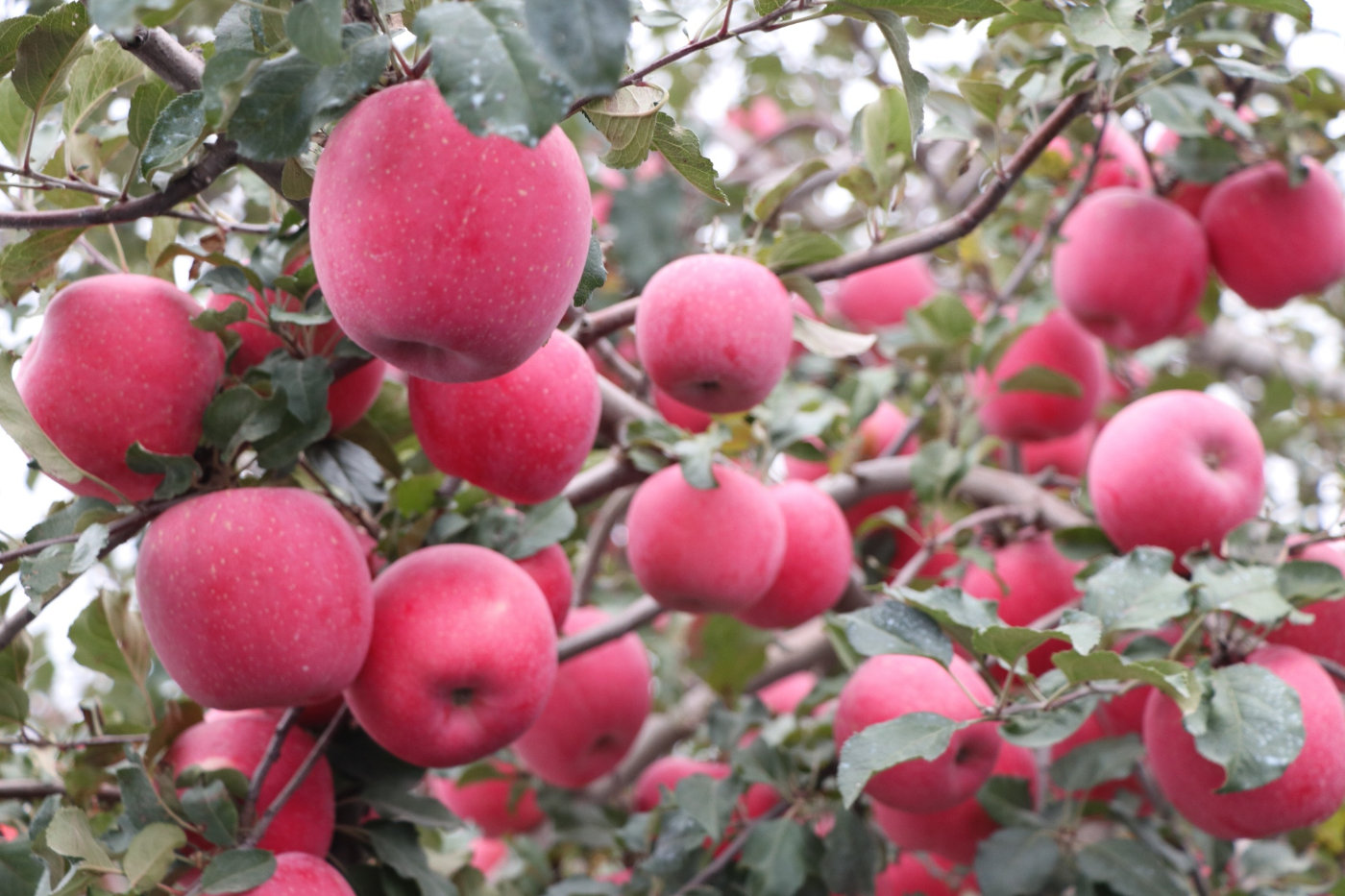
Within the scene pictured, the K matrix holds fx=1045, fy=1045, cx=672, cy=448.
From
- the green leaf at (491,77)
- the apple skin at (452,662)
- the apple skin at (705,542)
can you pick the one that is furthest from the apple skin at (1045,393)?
the green leaf at (491,77)

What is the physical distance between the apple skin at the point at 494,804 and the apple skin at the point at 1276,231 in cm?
141

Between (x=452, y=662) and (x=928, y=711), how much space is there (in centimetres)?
49

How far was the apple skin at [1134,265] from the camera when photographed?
5.13 ft

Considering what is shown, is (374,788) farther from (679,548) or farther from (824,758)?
(824,758)

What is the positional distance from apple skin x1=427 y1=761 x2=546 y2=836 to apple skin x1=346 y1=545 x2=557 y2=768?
850 millimetres

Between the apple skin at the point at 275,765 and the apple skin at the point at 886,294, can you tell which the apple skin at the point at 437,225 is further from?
the apple skin at the point at 886,294

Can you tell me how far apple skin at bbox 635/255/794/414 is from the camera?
107cm

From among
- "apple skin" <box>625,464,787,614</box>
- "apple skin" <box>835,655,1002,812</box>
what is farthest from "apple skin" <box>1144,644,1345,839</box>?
"apple skin" <box>625,464,787,614</box>

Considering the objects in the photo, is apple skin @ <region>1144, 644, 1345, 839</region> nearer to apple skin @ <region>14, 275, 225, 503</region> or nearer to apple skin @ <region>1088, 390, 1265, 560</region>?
apple skin @ <region>1088, 390, 1265, 560</region>

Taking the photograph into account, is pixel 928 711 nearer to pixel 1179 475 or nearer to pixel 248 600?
pixel 1179 475

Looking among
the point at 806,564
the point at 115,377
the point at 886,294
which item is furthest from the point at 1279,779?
the point at 886,294

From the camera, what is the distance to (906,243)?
1144 mm

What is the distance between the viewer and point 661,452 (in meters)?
1.32

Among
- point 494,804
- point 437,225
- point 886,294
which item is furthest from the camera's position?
point 886,294
